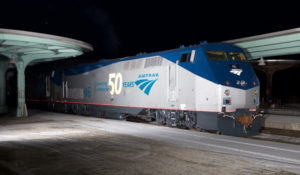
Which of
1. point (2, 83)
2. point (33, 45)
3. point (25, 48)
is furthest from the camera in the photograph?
point (2, 83)

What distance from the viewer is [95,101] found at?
21.2 metres

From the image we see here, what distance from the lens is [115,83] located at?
19.1 metres

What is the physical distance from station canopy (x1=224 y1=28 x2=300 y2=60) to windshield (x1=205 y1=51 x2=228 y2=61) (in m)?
2.45

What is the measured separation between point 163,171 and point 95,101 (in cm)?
1460

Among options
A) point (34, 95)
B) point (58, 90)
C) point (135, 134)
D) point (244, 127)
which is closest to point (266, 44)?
point (244, 127)

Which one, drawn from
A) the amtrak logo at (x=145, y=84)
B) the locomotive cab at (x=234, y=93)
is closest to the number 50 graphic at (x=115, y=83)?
the amtrak logo at (x=145, y=84)

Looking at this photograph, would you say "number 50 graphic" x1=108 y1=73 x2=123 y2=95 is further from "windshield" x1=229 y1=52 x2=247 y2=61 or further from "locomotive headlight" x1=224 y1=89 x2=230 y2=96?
A: "locomotive headlight" x1=224 y1=89 x2=230 y2=96

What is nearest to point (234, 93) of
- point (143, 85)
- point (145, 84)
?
point (145, 84)

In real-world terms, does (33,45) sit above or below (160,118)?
above

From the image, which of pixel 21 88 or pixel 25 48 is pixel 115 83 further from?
pixel 21 88

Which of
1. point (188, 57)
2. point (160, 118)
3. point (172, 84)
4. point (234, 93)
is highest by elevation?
point (188, 57)

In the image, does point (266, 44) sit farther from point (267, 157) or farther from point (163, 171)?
point (163, 171)

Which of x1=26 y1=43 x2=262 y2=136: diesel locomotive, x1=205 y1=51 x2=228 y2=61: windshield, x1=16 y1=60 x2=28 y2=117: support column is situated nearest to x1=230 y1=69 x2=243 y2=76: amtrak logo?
x1=26 y1=43 x2=262 y2=136: diesel locomotive

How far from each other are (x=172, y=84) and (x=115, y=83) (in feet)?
17.7
